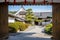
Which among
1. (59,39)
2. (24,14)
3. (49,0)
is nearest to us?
(49,0)

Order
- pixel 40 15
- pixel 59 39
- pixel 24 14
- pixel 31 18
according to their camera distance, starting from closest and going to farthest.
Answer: pixel 59 39, pixel 31 18, pixel 24 14, pixel 40 15

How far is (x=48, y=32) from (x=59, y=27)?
A: 13723 millimetres

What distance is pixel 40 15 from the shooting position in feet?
230

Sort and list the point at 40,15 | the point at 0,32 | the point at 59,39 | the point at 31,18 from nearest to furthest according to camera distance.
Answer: the point at 59,39 < the point at 0,32 < the point at 31,18 < the point at 40,15

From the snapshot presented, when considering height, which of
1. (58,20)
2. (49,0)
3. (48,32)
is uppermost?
(49,0)

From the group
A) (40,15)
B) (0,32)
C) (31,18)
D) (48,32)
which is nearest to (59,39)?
(0,32)

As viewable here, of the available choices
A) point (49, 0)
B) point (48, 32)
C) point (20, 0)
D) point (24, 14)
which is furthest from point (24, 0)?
point (24, 14)

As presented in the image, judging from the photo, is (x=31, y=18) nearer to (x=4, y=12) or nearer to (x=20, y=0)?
(x=4, y=12)

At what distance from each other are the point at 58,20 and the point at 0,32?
6.37m

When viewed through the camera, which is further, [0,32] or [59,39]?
[0,32]

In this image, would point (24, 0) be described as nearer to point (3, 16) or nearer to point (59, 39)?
point (59, 39)

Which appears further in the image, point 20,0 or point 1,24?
point 1,24

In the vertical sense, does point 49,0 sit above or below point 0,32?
above

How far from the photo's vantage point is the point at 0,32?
67.0 feet
